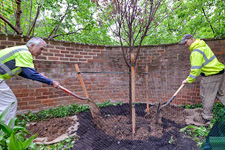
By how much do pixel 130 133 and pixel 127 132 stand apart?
0.19ft

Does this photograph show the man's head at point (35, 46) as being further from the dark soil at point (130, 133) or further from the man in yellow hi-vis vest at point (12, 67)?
the dark soil at point (130, 133)

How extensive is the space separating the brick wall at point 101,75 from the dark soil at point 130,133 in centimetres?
85

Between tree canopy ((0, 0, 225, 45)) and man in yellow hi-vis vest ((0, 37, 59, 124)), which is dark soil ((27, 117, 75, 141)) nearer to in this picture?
man in yellow hi-vis vest ((0, 37, 59, 124))

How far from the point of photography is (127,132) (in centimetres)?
235

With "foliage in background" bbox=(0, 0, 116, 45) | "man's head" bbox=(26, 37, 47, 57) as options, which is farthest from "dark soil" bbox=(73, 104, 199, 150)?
"foliage in background" bbox=(0, 0, 116, 45)

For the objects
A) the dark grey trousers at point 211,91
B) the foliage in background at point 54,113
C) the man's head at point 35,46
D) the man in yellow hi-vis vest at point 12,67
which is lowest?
the foliage in background at point 54,113

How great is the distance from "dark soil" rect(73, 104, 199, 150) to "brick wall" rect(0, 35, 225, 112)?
2.78ft

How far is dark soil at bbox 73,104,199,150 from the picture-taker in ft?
6.60

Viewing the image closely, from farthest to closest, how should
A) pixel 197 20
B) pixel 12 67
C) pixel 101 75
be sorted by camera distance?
pixel 197 20 → pixel 101 75 → pixel 12 67

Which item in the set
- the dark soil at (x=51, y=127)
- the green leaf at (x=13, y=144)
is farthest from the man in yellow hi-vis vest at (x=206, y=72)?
the green leaf at (x=13, y=144)

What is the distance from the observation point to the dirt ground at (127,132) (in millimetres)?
2020

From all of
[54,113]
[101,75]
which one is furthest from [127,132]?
A: [101,75]

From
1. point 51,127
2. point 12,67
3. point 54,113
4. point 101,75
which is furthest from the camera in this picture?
point 101,75

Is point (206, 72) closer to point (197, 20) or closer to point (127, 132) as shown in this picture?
point (127, 132)
